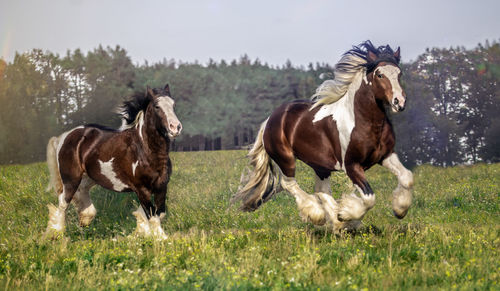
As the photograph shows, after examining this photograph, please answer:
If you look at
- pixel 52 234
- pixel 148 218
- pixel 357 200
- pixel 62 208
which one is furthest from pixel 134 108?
pixel 357 200

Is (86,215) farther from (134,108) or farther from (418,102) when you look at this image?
(418,102)

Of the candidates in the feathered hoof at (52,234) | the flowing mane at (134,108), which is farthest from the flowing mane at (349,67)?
the feathered hoof at (52,234)

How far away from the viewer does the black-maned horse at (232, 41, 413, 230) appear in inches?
260

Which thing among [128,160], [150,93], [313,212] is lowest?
[313,212]

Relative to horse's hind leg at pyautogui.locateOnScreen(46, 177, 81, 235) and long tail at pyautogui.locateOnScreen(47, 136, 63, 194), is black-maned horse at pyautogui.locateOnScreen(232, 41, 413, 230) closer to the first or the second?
horse's hind leg at pyautogui.locateOnScreen(46, 177, 81, 235)

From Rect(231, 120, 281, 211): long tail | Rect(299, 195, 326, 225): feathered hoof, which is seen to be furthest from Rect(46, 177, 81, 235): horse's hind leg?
Rect(299, 195, 326, 225): feathered hoof

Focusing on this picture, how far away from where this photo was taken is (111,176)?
25.3ft

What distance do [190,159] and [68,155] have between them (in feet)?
53.2

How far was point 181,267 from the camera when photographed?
19.3 feet

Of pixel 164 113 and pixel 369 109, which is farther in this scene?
pixel 164 113

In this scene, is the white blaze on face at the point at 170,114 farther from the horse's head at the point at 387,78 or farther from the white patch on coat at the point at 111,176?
the horse's head at the point at 387,78

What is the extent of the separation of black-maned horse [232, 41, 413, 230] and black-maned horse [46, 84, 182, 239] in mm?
2124

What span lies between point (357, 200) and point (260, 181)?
8.51 ft

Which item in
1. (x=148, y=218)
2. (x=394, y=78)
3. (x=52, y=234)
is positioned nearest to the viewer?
(x=394, y=78)
